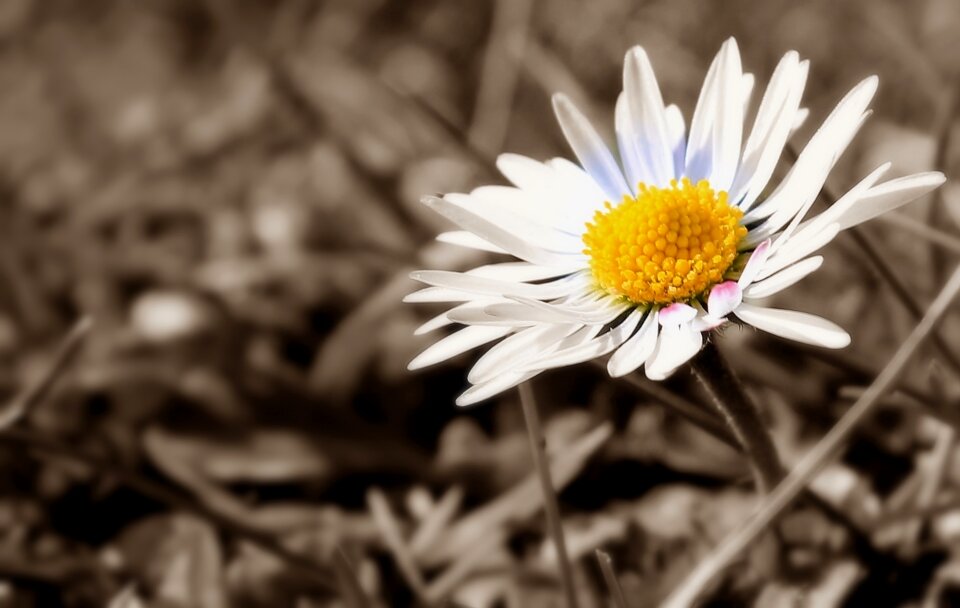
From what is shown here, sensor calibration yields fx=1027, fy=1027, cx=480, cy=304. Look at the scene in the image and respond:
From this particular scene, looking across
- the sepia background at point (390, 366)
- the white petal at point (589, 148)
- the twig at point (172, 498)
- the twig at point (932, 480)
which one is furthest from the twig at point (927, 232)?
the twig at point (172, 498)

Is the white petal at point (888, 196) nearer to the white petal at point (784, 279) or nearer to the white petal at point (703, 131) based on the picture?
the white petal at point (784, 279)

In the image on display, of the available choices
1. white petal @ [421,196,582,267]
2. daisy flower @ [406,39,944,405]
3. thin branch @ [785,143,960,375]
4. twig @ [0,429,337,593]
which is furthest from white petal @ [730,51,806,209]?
twig @ [0,429,337,593]

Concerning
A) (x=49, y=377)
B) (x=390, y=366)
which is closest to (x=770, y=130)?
(x=390, y=366)

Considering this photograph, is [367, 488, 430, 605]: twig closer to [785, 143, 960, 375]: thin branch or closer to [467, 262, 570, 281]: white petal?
[467, 262, 570, 281]: white petal

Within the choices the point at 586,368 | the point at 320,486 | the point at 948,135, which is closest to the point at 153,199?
the point at 320,486

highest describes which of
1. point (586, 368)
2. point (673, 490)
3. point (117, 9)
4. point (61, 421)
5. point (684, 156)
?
Answer: point (117, 9)

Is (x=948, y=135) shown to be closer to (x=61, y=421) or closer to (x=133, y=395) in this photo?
(x=133, y=395)
